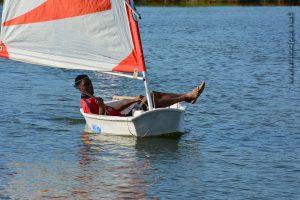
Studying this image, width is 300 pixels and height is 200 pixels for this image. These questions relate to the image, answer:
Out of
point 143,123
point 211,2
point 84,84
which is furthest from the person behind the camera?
point 211,2

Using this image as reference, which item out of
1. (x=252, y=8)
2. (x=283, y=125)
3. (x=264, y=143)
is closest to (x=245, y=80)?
(x=283, y=125)

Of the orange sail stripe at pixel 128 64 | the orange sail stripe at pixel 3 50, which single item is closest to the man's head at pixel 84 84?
the orange sail stripe at pixel 128 64

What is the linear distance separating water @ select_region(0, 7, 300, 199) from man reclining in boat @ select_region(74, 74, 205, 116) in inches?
26.4

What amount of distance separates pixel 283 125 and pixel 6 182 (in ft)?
27.3

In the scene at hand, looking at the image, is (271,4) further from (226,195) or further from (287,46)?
(226,195)

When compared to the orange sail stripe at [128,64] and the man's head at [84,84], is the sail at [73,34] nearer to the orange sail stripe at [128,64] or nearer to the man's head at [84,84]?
the orange sail stripe at [128,64]

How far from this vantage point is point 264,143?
1853 cm

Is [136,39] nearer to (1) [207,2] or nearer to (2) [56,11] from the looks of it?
(2) [56,11]

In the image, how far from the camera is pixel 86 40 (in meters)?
18.5

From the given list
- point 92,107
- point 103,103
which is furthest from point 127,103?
point 92,107

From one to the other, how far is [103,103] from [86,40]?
148 centimetres

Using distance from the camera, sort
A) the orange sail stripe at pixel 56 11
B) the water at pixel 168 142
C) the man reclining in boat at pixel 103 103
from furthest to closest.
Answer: the orange sail stripe at pixel 56 11
the man reclining in boat at pixel 103 103
the water at pixel 168 142

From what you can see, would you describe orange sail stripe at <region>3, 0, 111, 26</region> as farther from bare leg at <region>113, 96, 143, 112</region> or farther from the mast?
bare leg at <region>113, 96, 143, 112</region>

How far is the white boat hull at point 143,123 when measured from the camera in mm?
17531
